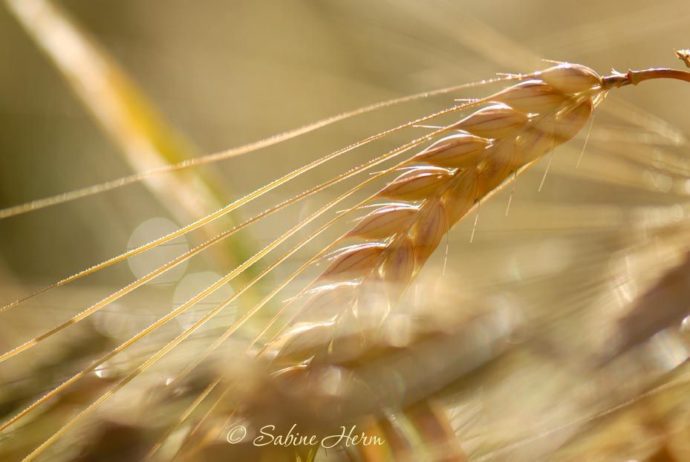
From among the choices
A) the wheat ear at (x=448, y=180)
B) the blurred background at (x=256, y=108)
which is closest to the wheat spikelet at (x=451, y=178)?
the wheat ear at (x=448, y=180)

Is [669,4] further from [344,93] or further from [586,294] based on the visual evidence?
[586,294]

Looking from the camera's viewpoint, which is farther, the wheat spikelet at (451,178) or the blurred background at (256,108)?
the blurred background at (256,108)

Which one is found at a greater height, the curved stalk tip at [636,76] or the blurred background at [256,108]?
the blurred background at [256,108]

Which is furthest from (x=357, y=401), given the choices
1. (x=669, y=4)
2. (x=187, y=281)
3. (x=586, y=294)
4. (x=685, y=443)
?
(x=669, y=4)

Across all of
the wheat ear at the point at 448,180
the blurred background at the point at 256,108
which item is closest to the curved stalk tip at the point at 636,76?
the wheat ear at the point at 448,180

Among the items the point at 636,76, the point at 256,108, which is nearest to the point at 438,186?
the point at 636,76

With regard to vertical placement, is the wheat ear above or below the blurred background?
below

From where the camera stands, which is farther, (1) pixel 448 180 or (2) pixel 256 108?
(2) pixel 256 108

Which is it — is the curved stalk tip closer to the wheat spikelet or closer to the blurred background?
the wheat spikelet

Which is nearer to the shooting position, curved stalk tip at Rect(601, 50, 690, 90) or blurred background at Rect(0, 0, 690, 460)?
curved stalk tip at Rect(601, 50, 690, 90)

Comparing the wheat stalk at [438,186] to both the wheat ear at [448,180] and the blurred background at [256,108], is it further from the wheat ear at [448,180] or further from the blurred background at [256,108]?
the blurred background at [256,108]

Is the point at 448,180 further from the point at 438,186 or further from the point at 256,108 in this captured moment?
the point at 256,108

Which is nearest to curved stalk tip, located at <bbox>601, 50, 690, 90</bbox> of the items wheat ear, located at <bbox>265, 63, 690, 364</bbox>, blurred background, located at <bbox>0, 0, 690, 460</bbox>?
wheat ear, located at <bbox>265, 63, 690, 364</bbox>
